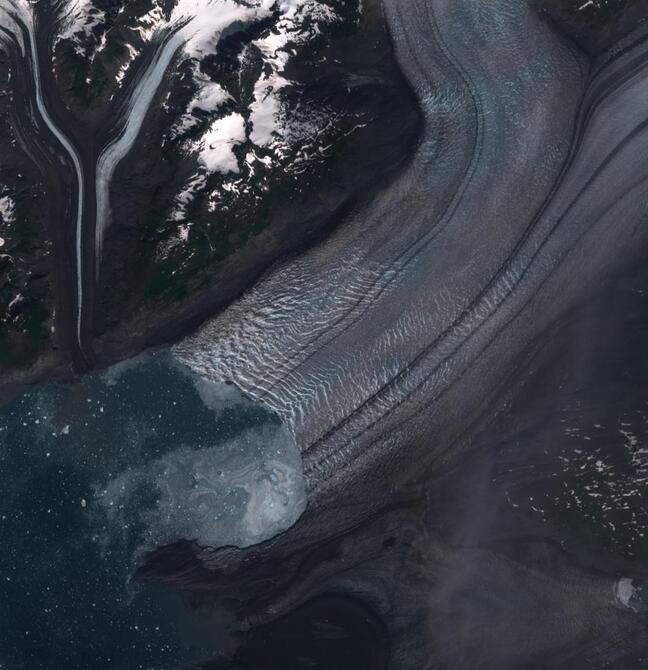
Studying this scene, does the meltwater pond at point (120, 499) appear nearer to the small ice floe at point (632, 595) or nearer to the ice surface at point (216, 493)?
the ice surface at point (216, 493)

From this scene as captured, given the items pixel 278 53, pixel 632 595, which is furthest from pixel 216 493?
pixel 278 53

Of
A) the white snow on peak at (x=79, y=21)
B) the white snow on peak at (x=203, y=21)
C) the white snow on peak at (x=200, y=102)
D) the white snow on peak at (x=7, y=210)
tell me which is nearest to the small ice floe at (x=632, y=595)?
the white snow on peak at (x=200, y=102)

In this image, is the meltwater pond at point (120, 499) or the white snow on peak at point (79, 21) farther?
the white snow on peak at point (79, 21)

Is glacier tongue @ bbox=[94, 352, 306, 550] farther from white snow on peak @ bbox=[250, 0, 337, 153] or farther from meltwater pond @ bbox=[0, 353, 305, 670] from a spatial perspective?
white snow on peak @ bbox=[250, 0, 337, 153]

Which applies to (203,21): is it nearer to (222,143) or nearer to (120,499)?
(222,143)

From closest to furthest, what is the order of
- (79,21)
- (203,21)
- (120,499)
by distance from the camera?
(120,499)
(79,21)
(203,21)

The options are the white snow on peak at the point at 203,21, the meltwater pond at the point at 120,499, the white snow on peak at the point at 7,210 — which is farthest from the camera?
the white snow on peak at the point at 203,21

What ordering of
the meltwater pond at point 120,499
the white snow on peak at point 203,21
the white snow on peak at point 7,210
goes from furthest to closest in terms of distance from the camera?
1. the white snow on peak at point 203,21
2. the white snow on peak at point 7,210
3. the meltwater pond at point 120,499

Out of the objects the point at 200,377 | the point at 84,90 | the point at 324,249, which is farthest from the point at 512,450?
the point at 84,90

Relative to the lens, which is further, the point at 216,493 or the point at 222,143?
the point at 222,143

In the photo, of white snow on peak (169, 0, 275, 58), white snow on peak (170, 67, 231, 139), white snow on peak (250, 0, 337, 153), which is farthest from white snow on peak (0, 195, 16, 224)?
white snow on peak (250, 0, 337, 153)
